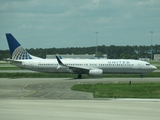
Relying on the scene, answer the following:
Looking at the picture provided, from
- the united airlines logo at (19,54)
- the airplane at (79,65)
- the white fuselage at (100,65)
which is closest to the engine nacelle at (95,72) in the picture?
the airplane at (79,65)

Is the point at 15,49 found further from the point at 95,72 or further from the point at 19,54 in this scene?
the point at 95,72

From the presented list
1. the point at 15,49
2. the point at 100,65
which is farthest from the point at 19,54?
the point at 100,65

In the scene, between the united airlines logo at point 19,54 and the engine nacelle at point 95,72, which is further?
the united airlines logo at point 19,54

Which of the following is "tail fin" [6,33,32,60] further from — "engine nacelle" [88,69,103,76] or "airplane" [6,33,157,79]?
"engine nacelle" [88,69,103,76]

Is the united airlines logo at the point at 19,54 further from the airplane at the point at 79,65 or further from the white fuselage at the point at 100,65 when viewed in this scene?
the white fuselage at the point at 100,65

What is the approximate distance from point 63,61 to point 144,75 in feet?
44.4

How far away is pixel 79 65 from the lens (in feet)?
177

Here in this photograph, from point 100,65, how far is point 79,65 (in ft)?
11.1

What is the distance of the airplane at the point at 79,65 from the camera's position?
52.9 metres
